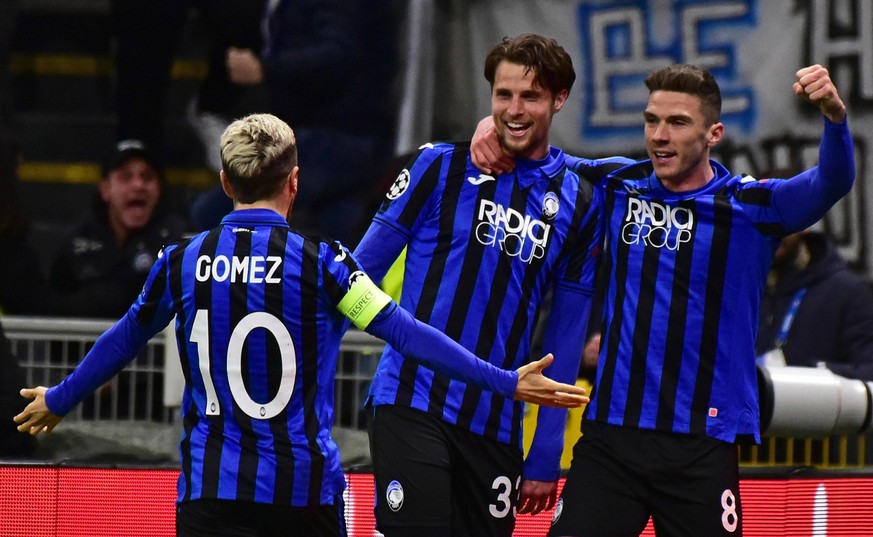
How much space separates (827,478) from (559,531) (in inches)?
66.7

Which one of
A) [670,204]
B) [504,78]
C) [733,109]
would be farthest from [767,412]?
[733,109]

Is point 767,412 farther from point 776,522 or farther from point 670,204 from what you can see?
point 670,204

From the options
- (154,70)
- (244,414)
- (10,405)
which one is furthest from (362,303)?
(154,70)

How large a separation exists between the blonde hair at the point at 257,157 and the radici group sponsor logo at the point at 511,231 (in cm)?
76

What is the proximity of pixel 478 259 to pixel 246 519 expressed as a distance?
1.13m

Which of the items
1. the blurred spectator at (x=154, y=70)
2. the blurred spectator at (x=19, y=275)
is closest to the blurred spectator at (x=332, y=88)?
the blurred spectator at (x=154, y=70)

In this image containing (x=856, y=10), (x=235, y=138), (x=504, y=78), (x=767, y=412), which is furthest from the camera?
(x=856, y=10)


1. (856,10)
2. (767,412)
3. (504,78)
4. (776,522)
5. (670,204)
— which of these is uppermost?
(856,10)

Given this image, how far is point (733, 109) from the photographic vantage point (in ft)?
30.5

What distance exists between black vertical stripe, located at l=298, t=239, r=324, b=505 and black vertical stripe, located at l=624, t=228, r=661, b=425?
1.13 m

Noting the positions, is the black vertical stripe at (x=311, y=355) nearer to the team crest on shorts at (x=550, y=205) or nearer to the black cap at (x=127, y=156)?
the team crest on shorts at (x=550, y=205)

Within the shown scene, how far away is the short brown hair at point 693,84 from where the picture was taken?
4883 millimetres

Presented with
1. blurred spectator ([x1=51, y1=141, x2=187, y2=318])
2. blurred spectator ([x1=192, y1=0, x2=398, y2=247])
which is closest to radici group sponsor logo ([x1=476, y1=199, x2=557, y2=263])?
blurred spectator ([x1=51, y1=141, x2=187, y2=318])

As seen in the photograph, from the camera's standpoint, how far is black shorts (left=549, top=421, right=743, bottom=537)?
4.82 meters
